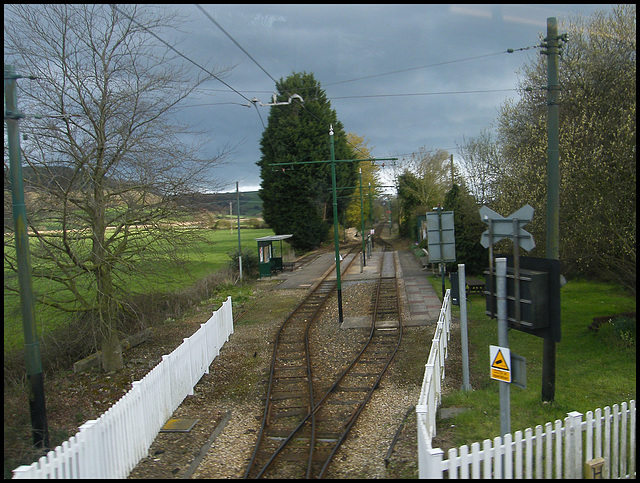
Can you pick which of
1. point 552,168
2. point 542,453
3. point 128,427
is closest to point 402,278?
point 552,168

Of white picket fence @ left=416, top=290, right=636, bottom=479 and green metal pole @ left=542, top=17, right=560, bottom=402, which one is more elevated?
green metal pole @ left=542, top=17, right=560, bottom=402

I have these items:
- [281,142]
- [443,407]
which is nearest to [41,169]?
[443,407]

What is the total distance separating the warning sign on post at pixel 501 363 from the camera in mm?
5848

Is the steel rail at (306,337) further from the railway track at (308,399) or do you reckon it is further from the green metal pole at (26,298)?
the green metal pole at (26,298)

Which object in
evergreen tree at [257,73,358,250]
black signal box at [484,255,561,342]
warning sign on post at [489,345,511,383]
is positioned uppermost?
evergreen tree at [257,73,358,250]

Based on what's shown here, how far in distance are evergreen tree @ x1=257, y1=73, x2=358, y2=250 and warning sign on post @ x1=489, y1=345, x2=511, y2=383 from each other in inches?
1570

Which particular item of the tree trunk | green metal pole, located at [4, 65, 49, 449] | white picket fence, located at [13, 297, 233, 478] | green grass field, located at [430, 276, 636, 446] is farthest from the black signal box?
the tree trunk

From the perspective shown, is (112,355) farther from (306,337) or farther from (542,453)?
(542,453)

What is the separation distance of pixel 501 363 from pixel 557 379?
5.54m

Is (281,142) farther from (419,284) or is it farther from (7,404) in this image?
(7,404)

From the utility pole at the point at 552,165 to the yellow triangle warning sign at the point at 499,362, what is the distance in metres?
3.23

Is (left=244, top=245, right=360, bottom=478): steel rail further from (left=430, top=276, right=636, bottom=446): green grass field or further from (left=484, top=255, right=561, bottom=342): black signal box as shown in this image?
(left=484, top=255, right=561, bottom=342): black signal box

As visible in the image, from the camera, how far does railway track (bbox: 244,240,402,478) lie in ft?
24.0

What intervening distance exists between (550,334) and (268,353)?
938 centimetres
